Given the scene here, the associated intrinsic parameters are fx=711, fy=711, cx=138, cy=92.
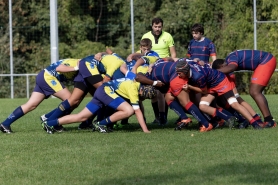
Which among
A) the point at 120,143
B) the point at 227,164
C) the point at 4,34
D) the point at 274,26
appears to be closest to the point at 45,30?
the point at 4,34

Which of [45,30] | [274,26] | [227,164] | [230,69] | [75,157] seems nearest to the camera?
[227,164]

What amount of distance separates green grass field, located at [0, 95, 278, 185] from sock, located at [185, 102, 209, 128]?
0.26 m

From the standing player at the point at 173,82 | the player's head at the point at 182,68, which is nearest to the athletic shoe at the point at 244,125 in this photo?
the standing player at the point at 173,82

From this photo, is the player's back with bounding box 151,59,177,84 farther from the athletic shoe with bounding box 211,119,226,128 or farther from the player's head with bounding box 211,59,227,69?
the athletic shoe with bounding box 211,119,226,128

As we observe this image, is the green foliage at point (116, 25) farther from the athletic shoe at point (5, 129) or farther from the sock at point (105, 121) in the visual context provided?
the athletic shoe at point (5, 129)

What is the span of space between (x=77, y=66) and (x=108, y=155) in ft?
10.5

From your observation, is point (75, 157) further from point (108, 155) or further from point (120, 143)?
point (120, 143)

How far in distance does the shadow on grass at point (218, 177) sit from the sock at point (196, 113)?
11.1 feet

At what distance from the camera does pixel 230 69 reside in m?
11.3

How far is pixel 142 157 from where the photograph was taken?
8.69m

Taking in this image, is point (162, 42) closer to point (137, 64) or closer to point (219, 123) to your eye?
point (137, 64)

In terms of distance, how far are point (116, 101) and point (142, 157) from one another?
266cm

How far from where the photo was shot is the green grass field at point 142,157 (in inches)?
292

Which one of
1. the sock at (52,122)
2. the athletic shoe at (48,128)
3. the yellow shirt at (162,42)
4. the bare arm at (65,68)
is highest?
the yellow shirt at (162,42)
